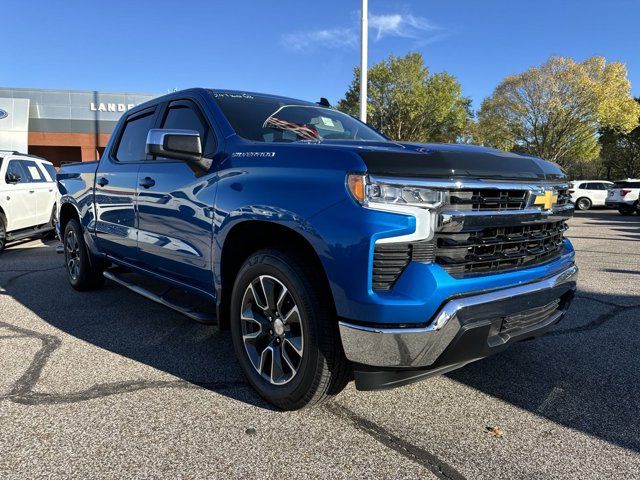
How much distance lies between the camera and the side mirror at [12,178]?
882 centimetres

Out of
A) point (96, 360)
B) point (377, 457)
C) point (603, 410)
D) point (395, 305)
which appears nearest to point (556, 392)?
point (603, 410)

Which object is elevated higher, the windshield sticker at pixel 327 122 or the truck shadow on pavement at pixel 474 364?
the windshield sticker at pixel 327 122

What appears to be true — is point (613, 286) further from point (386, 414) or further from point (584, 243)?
point (584, 243)

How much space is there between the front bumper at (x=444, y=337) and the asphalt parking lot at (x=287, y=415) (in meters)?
0.41

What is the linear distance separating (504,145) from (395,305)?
32834 millimetres

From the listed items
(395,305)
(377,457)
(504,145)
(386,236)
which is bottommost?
(377,457)

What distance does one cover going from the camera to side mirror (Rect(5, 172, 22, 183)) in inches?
347

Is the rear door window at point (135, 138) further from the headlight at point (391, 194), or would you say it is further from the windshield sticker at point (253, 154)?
the headlight at point (391, 194)

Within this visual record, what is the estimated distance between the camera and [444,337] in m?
2.14

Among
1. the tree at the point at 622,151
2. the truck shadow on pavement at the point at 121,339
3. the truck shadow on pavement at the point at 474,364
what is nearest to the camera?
the truck shadow on pavement at the point at 474,364

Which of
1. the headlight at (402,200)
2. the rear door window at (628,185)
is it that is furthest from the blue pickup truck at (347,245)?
the rear door window at (628,185)

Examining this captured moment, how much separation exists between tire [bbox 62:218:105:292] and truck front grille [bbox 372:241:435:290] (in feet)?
13.3

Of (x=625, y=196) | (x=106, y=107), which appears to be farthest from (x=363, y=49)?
(x=106, y=107)

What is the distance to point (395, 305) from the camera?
209 cm
